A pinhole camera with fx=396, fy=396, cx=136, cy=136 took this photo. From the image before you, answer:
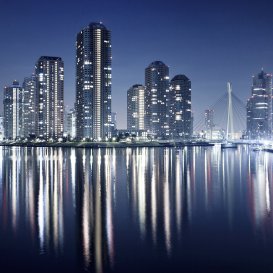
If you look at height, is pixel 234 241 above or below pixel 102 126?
below

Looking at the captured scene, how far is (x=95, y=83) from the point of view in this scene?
169 metres

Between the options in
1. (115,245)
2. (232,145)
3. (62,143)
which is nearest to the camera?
(115,245)

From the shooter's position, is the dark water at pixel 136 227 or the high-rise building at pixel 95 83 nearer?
the dark water at pixel 136 227

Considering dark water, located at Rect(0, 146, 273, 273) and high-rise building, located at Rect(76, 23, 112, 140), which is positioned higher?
high-rise building, located at Rect(76, 23, 112, 140)

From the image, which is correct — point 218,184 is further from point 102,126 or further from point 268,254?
point 102,126

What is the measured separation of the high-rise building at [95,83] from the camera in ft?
550

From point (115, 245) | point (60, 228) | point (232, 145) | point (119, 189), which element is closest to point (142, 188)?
point (119, 189)

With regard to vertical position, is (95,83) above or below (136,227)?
above

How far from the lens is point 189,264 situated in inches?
530

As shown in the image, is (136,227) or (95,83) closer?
(136,227)

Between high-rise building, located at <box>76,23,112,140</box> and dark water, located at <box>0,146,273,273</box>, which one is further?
high-rise building, located at <box>76,23,112,140</box>

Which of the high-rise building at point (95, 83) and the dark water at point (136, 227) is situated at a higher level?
the high-rise building at point (95, 83)

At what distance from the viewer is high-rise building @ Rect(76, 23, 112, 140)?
550ft

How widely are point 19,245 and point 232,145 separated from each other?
129 metres
